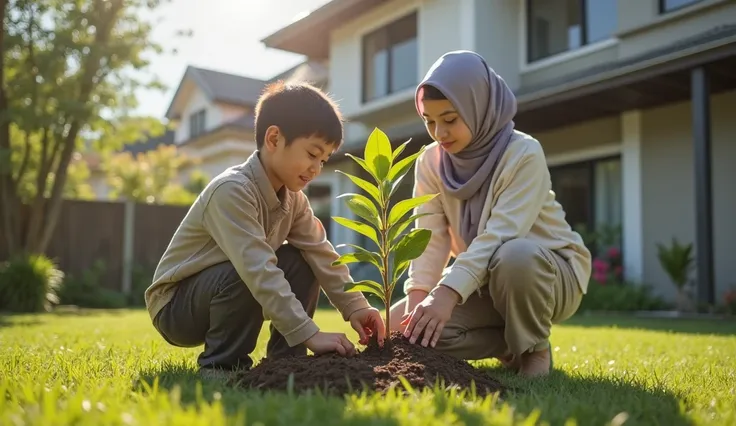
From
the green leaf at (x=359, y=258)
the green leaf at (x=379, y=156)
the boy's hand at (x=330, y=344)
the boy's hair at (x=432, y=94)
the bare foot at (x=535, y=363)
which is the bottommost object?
the bare foot at (x=535, y=363)

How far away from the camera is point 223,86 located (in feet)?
91.8

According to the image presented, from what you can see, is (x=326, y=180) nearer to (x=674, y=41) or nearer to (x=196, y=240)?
(x=674, y=41)

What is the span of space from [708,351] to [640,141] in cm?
670

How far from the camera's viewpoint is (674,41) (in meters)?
9.34

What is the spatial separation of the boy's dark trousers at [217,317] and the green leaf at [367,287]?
404 mm

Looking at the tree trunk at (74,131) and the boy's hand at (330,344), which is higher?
the tree trunk at (74,131)

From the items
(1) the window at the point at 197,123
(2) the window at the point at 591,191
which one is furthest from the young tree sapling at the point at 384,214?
(1) the window at the point at 197,123

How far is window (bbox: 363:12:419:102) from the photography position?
44.9ft

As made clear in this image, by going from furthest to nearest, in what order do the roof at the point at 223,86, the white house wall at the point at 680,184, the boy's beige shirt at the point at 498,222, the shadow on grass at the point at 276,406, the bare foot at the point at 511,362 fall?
the roof at the point at 223,86 < the white house wall at the point at 680,184 < the bare foot at the point at 511,362 < the boy's beige shirt at the point at 498,222 < the shadow on grass at the point at 276,406

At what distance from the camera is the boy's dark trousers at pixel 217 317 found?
2.62m

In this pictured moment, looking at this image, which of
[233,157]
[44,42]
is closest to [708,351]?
[44,42]

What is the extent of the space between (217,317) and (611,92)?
7703 millimetres

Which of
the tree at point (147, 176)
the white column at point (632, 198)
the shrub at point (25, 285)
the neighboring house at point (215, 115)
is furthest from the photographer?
the neighboring house at point (215, 115)

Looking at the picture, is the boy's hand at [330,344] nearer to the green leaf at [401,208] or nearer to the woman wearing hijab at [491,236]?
the woman wearing hijab at [491,236]
